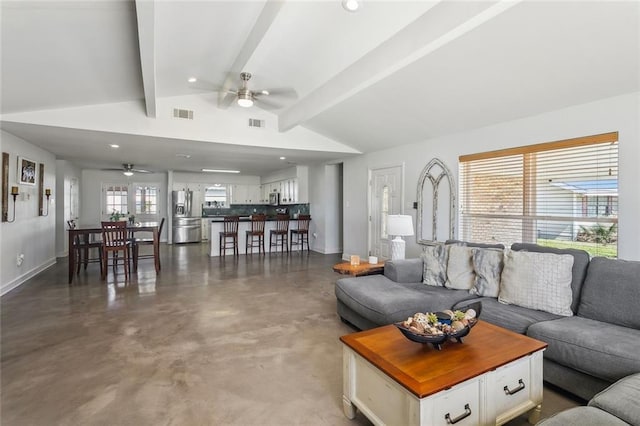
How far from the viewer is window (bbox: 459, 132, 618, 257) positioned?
3.15 m

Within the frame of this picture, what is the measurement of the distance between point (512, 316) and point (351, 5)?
9.11ft

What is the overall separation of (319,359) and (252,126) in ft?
13.7

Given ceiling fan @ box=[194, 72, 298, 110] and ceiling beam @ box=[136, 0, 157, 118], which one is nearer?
ceiling beam @ box=[136, 0, 157, 118]

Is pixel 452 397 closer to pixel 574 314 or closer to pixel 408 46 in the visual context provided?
pixel 574 314

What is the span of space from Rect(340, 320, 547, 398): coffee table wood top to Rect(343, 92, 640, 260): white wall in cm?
210

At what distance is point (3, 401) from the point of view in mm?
2004

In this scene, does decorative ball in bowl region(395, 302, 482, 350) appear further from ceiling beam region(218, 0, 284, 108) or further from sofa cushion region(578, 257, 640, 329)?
ceiling beam region(218, 0, 284, 108)

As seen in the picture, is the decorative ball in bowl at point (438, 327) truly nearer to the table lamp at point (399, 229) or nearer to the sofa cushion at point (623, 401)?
the sofa cushion at point (623, 401)

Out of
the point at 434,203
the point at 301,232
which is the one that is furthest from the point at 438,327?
the point at 301,232

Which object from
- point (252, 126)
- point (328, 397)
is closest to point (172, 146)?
point (252, 126)

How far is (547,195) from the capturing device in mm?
3627

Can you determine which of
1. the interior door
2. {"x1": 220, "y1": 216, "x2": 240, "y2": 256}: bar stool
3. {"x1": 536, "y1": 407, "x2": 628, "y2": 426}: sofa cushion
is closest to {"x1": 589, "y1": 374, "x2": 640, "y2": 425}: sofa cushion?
{"x1": 536, "y1": 407, "x2": 628, "y2": 426}: sofa cushion

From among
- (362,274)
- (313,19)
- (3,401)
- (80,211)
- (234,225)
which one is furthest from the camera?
(80,211)

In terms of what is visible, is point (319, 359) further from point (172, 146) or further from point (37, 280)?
point (37, 280)
